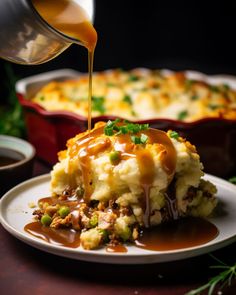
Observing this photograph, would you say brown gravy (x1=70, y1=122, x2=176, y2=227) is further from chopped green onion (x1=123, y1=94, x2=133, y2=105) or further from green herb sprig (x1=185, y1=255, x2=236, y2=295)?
chopped green onion (x1=123, y1=94, x2=133, y2=105)

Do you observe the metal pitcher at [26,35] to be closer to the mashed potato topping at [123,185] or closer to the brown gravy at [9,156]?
the mashed potato topping at [123,185]

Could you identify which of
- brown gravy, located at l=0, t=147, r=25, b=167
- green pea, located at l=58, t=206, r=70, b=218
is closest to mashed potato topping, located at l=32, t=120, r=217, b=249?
green pea, located at l=58, t=206, r=70, b=218

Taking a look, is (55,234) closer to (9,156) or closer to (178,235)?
(178,235)

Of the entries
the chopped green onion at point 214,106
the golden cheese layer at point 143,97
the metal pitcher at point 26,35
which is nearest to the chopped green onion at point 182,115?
the golden cheese layer at point 143,97

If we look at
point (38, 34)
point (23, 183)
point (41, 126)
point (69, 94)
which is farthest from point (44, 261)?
point (69, 94)

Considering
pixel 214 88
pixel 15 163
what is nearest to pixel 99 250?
pixel 15 163

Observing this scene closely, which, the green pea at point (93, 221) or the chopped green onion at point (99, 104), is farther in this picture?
the chopped green onion at point (99, 104)
